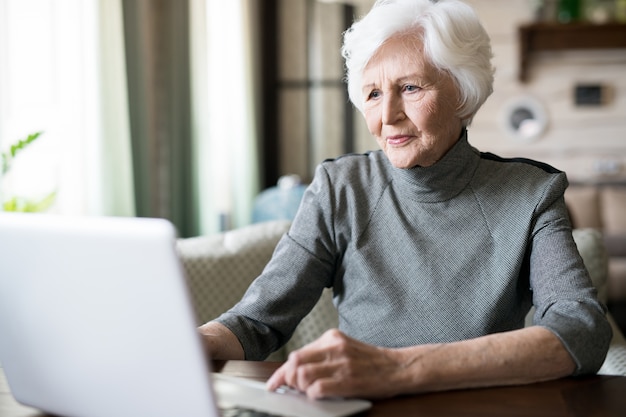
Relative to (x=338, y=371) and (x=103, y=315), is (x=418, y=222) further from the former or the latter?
(x=103, y=315)

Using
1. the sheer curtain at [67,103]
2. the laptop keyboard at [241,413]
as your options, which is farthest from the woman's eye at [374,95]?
the sheer curtain at [67,103]

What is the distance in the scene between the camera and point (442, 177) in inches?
57.7

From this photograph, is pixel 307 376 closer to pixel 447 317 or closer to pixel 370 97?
pixel 447 317

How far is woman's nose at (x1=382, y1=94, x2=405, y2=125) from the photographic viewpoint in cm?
142

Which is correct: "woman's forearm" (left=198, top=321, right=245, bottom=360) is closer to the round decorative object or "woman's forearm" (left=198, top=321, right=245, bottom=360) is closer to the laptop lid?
the laptop lid

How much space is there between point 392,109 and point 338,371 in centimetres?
58

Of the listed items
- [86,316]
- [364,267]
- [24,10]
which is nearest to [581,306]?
[364,267]

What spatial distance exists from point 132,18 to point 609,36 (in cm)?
362

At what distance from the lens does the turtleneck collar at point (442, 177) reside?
1462 millimetres

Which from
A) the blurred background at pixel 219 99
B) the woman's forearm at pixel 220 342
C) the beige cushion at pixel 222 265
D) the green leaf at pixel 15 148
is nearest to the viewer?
the woman's forearm at pixel 220 342

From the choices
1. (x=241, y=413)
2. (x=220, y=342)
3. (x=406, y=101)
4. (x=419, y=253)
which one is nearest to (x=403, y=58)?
(x=406, y=101)

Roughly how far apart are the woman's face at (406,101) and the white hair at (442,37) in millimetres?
17

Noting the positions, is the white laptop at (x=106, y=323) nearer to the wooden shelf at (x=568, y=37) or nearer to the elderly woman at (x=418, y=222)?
the elderly woman at (x=418, y=222)

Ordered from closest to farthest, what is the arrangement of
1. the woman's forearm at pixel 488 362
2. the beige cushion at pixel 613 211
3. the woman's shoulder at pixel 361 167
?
the woman's forearm at pixel 488 362 → the woman's shoulder at pixel 361 167 → the beige cushion at pixel 613 211
